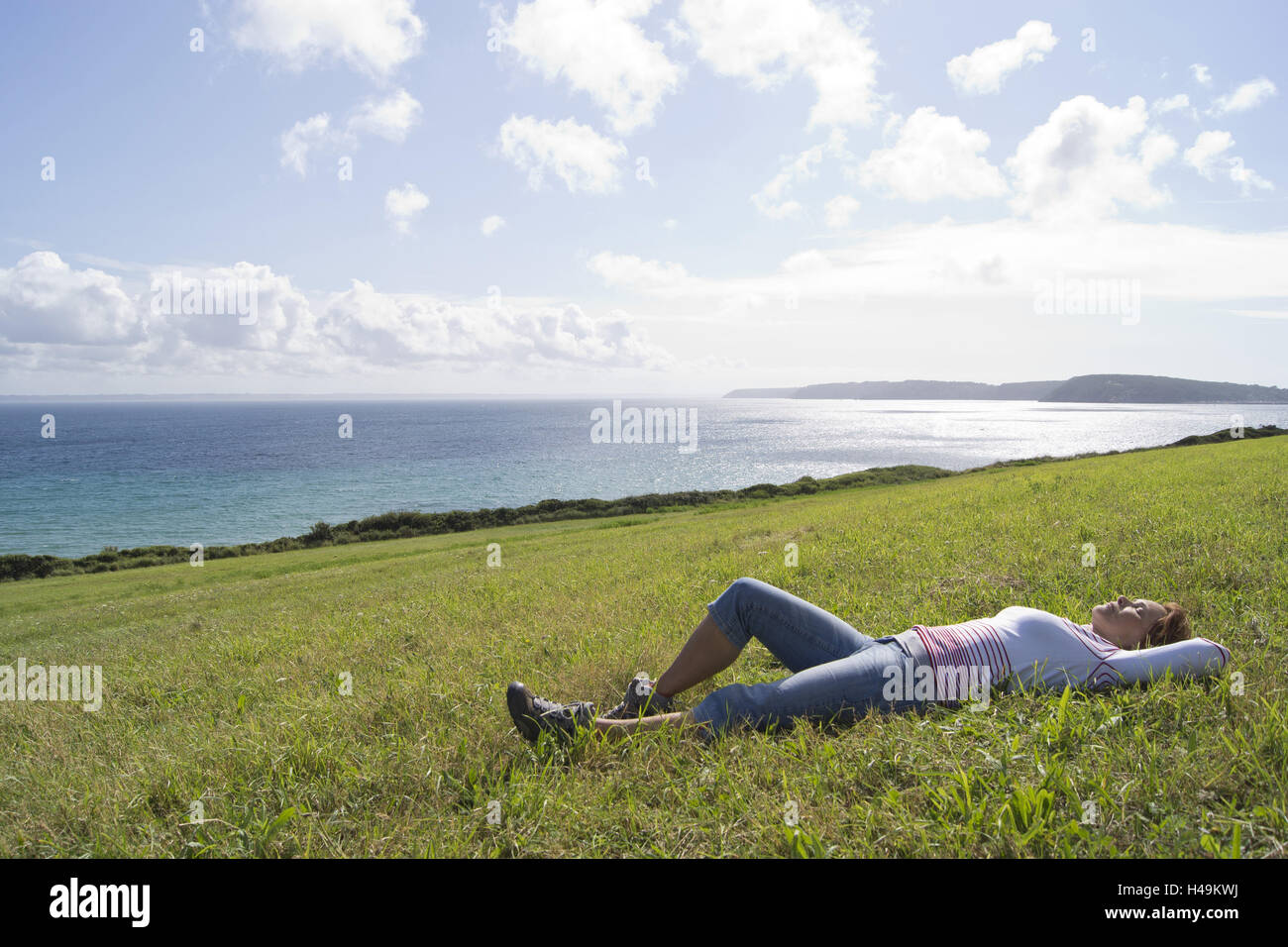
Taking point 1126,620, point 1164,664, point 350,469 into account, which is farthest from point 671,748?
point 350,469

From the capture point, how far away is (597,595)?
8883 millimetres

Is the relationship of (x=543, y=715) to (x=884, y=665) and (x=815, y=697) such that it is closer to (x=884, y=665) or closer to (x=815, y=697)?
(x=815, y=697)

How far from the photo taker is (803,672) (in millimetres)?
4004

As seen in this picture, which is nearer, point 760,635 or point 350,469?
point 760,635

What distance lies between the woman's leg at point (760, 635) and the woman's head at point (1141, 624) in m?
1.72

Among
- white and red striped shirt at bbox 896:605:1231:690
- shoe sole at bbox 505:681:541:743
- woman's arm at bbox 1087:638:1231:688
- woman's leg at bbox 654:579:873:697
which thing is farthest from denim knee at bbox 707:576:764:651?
woman's arm at bbox 1087:638:1231:688

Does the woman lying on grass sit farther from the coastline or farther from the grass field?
the coastline

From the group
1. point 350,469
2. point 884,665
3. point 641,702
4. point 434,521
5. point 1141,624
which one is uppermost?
point 1141,624

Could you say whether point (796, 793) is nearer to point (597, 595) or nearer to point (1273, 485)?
point (597, 595)

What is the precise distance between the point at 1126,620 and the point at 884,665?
1926mm

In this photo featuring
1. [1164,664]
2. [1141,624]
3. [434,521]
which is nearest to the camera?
[1164,664]

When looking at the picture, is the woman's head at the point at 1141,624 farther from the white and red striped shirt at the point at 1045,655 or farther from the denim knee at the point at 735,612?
the denim knee at the point at 735,612
